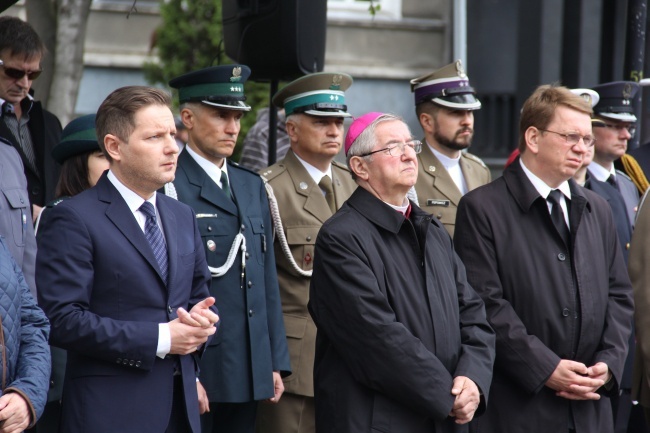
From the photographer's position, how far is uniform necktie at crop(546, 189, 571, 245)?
5176 mm

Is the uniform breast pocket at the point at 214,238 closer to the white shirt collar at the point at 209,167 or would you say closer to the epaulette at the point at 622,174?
the white shirt collar at the point at 209,167

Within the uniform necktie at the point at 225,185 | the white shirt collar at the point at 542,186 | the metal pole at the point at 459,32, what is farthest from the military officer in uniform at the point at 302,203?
the metal pole at the point at 459,32

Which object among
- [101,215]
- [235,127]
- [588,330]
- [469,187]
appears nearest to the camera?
[101,215]

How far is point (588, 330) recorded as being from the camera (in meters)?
5.06

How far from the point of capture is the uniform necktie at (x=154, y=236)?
4242 millimetres

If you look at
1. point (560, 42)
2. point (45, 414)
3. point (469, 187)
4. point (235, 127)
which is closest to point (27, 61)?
point (235, 127)

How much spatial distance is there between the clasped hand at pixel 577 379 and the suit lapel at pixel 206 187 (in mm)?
1703

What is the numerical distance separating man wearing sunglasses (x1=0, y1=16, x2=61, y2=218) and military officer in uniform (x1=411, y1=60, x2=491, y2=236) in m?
2.15

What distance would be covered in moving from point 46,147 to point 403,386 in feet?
9.83

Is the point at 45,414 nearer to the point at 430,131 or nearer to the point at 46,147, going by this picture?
the point at 46,147

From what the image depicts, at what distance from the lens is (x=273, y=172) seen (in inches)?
232

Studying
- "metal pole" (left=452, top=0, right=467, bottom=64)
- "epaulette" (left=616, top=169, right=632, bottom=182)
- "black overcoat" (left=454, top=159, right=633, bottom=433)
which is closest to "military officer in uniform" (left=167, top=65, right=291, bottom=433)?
"black overcoat" (left=454, top=159, right=633, bottom=433)

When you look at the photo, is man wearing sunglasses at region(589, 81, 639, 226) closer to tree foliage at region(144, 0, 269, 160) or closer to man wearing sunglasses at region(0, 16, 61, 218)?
man wearing sunglasses at region(0, 16, 61, 218)

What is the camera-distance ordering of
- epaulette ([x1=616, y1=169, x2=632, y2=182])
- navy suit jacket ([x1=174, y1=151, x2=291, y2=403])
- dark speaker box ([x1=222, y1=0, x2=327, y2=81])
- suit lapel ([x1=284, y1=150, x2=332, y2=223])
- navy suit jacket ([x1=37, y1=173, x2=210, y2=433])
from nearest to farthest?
navy suit jacket ([x1=37, y1=173, x2=210, y2=433]) → navy suit jacket ([x1=174, y1=151, x2=291, y2=403]) → suit lapel ([x1=284, y1=150, x2=332, y2=223]) → dark speaker box ([x1=222, y1=0, x2=327, y2=81]) → epaulette ([x1=616, y1=169, x2=632, y2=182])
